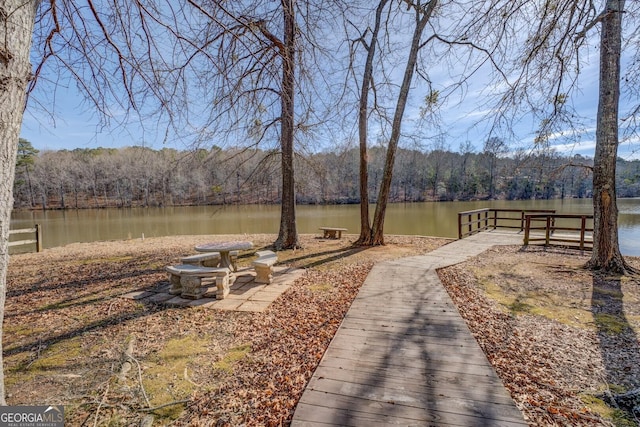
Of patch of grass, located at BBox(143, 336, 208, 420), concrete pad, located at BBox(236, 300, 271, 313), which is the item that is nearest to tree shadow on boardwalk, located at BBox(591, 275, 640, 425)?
patch of grass, located at BBox(143, 336, 208, 420)

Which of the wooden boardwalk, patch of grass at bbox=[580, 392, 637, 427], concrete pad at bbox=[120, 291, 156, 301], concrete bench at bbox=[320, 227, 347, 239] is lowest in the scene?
patch of grass at bbox=[580, 392, 637, 427]

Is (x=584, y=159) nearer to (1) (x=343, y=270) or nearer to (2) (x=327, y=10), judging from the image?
(1) (x=343, y=270)

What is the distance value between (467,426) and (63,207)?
51.5 metres

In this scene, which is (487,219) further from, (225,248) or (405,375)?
(405,375)

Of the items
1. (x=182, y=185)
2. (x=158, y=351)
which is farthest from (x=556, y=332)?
(x=182, y=185)

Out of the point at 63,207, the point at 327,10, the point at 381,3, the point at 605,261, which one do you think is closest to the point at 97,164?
the point at 63,207

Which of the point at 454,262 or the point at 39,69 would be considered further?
the point at 454,262

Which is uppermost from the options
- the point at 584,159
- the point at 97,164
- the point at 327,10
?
the point at 97,164

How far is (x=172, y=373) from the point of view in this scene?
7.64 ft

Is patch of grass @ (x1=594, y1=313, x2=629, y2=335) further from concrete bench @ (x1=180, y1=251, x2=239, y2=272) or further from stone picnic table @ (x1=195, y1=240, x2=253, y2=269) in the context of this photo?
concrete bench @ (x1=180, y1=251, x2=239, y2=272)

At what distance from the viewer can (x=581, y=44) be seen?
3.92m

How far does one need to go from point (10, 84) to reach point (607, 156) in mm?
7450

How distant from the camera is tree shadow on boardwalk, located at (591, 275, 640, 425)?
2.06 meters

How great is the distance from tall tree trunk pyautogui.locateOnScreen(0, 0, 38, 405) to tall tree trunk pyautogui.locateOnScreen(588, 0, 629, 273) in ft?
23.7
